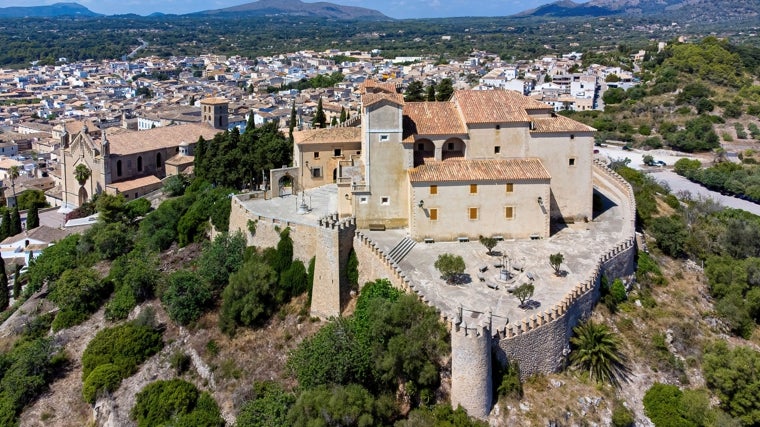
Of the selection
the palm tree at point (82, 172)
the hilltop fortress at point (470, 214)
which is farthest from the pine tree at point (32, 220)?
the hilltop fortress at point (470, 214)

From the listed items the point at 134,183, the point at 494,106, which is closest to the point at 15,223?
the point at 134,183

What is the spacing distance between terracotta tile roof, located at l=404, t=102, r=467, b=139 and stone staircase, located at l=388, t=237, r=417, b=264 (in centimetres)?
480

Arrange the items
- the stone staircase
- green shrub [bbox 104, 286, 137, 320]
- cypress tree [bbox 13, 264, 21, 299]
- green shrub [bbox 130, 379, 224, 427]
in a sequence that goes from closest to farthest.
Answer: green shrub [bbox 130, 379, 224, 427], the stone staircase, green shrub [bbox 104, 286, 137, 320], cypress tree [bbox 13, 264, 21, 299]

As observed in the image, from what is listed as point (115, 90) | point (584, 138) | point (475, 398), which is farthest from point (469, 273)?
point (115, 90)

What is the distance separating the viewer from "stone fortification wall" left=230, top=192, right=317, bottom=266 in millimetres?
28391

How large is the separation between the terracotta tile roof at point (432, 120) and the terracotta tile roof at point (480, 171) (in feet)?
5.25

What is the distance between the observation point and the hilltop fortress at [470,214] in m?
24.4

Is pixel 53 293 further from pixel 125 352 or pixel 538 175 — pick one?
pixel 538 175

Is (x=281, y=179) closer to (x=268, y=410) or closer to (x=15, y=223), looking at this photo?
(x=268, y=410)

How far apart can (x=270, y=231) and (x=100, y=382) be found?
973cm

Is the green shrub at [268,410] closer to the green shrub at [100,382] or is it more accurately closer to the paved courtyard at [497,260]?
the paved courtyard at [497,260]

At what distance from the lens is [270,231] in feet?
98.2

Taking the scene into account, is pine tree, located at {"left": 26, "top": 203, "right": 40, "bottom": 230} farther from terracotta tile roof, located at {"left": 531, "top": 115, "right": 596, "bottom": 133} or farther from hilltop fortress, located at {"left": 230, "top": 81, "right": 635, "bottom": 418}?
terracotta tile roof, located at {"left": 531, "top": 115, "right": 596, "bottom": 133}

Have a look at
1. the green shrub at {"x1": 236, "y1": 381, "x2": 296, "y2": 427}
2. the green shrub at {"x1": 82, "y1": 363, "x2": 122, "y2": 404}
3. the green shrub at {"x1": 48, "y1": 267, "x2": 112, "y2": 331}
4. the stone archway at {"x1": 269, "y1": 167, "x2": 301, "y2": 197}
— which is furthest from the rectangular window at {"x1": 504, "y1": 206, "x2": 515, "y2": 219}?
the green shrub at {"x1": 48, "y1": 267, "x2": 112, "y2": 331}
